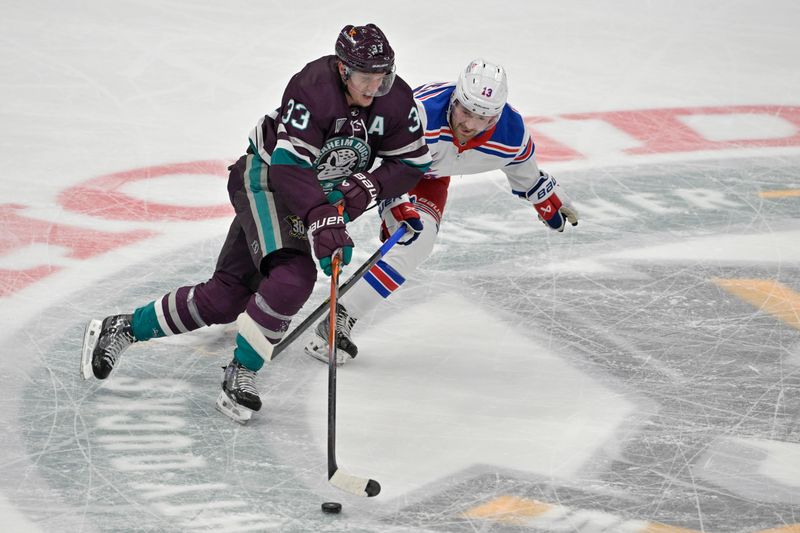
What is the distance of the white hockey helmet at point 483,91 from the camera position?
12.3 feet

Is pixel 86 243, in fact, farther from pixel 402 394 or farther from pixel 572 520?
pixel 572 520

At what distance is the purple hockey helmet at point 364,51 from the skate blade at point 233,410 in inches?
39.4

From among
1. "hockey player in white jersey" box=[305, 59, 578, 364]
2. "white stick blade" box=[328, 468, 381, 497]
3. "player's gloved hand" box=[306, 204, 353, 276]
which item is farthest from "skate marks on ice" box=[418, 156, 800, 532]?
"player's gloved hand" box=[306, 204, 353, 276]

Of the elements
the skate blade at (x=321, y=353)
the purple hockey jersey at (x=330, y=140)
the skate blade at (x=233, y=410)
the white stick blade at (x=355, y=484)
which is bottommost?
the skate blade at (x=321, y=353)

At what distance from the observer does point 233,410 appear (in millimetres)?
3426

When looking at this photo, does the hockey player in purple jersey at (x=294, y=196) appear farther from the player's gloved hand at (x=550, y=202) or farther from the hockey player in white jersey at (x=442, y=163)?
the player's gloved hand at (x=550, y=202)

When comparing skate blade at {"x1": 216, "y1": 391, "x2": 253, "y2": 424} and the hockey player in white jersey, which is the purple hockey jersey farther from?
skate blade at {"x1": 216, "y1": 391, "x2": 253, "y2": 424}

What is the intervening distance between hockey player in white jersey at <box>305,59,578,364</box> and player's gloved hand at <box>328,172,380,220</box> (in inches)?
13.9

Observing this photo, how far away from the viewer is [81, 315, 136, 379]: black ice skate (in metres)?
3.55

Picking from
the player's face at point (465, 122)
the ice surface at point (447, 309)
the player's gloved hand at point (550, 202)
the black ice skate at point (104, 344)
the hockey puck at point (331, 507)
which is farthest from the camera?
the player's gloved hand at point (550, 202)

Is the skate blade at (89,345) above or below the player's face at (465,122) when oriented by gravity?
below

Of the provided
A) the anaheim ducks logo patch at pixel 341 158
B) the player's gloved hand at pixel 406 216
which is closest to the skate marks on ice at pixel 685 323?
the player's gloved hand at pixel 406 216

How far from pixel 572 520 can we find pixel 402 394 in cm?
84

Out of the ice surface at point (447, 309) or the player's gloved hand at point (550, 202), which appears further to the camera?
the player's gloved hand at point (550, 202)
